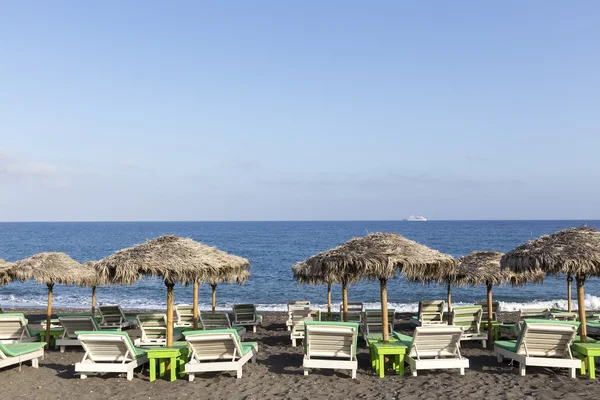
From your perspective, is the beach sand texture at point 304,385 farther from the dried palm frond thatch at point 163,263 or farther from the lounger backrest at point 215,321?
the lounger backrest at point 215,321

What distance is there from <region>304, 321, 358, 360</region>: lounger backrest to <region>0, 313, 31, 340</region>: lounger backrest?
5.88 m

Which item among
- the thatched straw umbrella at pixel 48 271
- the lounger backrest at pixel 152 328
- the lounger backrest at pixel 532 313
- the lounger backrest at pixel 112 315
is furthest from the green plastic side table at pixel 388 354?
the lounger backrest at pixel 112 315

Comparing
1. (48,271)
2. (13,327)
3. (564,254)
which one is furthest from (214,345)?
(564,254)

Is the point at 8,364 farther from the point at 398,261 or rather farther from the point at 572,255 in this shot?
the point at 572,255

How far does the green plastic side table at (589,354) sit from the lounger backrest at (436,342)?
1822 mm

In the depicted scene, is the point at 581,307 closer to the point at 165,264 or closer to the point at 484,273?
the point at 484,273

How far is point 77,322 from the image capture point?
10086 mm

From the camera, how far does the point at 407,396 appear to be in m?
6.75

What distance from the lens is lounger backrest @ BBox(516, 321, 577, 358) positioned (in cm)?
731

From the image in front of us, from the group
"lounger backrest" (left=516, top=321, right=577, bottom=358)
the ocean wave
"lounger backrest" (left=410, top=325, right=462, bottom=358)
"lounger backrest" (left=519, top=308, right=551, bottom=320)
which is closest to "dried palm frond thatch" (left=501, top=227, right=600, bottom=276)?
"lounger backrest" (left=516, top=321, right=577, bottom=358)

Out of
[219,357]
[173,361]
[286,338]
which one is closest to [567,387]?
[219,357]

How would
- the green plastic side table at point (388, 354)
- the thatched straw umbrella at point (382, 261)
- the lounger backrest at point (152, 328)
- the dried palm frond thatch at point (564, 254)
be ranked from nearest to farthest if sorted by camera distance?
the green plastic side table at point (388, 354)
the dried palm frond thatch at point (564, 254)
the thatched straw umbrella at point (382, 261)
the lounger backrest at point (152, 328)

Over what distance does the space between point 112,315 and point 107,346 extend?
5.33 m

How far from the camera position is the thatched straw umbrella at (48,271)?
10.6m
